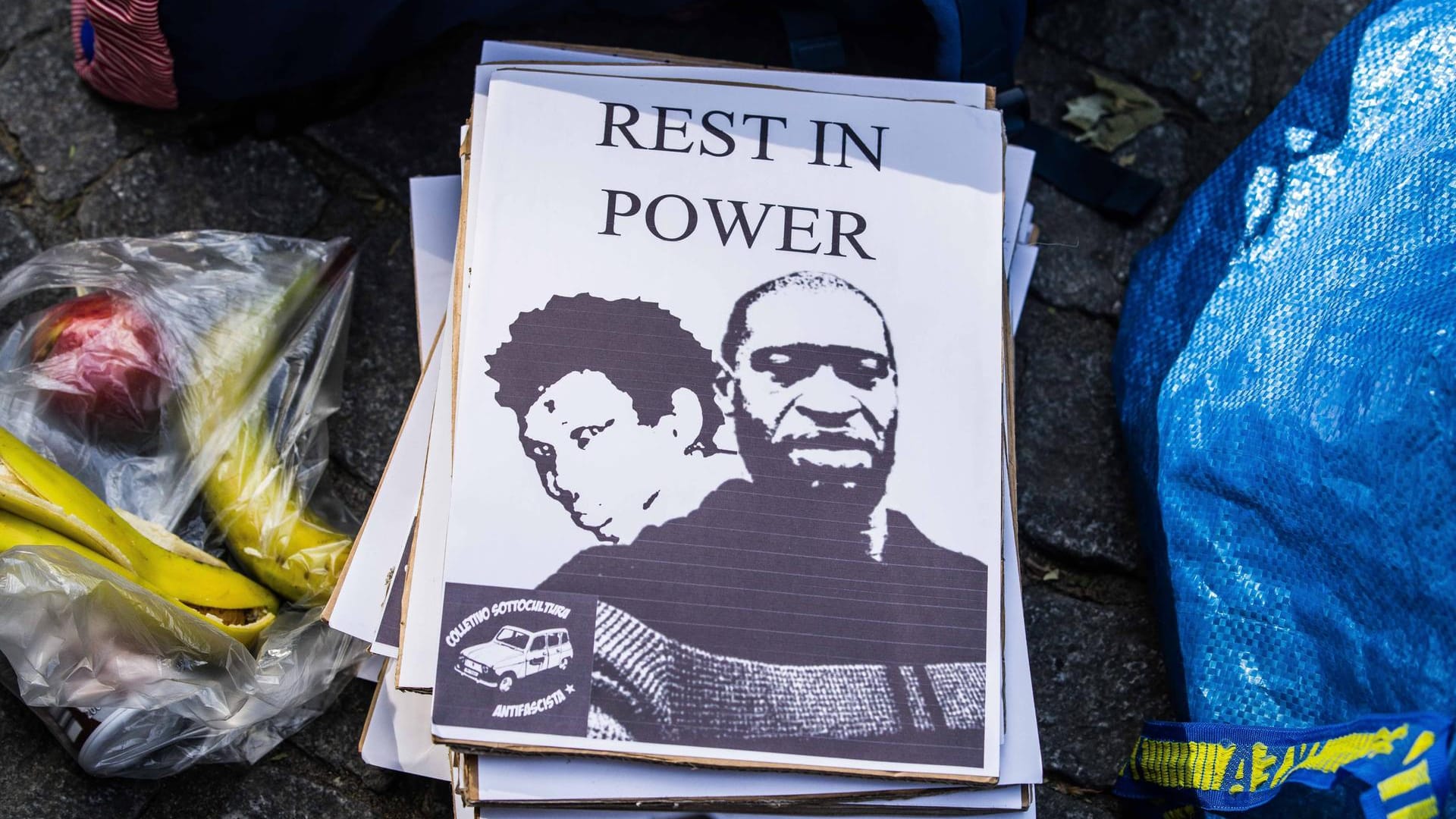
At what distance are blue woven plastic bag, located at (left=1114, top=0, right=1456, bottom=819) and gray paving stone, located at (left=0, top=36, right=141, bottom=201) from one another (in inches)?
48.3

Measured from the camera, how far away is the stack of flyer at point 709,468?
975 mm

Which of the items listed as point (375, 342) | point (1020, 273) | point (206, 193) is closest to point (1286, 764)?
point (1020, 273)

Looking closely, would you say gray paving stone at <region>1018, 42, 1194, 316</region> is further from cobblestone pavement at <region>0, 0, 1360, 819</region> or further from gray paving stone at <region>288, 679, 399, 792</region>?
gray paving stone at <region>288, 679, 399, 792</region>

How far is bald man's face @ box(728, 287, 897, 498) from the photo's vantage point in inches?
40.7

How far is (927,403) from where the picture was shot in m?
1.05

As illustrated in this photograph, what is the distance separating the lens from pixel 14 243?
126 cm

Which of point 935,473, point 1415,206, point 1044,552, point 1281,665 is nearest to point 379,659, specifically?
point 935,473

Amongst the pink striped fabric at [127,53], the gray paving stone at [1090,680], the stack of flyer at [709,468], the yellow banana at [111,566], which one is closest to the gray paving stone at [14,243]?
the pink striped fabric at [127,53]

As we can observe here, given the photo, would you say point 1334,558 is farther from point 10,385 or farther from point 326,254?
point 10,385

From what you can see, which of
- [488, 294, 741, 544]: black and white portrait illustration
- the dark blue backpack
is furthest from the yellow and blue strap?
the dark blue backpack

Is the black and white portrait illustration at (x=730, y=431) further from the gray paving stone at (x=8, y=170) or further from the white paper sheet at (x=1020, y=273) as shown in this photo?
the gray paving stone at (x=8, y=170)

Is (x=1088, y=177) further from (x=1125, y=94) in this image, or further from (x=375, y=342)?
(x=375, y=342)

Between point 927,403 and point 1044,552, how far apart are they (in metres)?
0.31

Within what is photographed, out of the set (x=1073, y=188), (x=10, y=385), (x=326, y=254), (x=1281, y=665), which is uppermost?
(x=1073, y=188)
